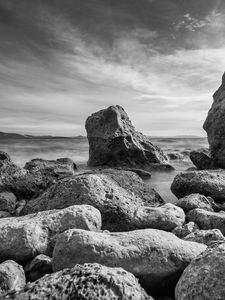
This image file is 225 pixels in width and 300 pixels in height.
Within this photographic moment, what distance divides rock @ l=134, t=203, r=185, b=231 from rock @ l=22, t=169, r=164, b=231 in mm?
123

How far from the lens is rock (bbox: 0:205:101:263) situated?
415cm

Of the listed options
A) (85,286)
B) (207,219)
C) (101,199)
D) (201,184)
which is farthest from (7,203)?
(85,286)

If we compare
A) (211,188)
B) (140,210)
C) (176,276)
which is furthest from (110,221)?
(211,188)

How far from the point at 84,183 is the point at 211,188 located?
3789mm

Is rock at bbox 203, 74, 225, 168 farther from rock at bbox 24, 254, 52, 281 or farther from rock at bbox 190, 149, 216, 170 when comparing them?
rock at bbox 24, 254, 52, 281

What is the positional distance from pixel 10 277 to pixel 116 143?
13.2m

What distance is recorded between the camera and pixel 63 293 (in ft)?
8.38

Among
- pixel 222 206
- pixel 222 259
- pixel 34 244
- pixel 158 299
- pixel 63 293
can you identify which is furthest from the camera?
pixel 222 206

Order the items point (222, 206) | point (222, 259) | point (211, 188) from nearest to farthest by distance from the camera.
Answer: point (222, 259), point (222, 206), point (211, 188)

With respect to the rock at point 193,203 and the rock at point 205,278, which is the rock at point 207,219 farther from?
the rock at point 205,278

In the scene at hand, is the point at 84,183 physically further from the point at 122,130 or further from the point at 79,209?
the point at 122,130

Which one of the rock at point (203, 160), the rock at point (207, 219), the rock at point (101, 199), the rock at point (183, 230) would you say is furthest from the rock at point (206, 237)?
the rock at point (203, 160)

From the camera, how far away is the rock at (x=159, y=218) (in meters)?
5.36

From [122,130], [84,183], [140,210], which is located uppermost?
[122,130]
